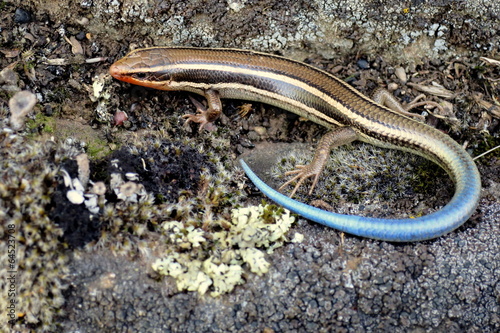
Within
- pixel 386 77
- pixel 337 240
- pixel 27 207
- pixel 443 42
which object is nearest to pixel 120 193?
pixel 27 207

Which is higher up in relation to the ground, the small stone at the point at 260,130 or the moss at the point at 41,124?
the moss at the point at 41,124

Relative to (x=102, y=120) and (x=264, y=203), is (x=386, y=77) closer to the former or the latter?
(x=264, y=203)

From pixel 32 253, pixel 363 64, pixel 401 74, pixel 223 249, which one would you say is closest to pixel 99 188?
pixel 32 253

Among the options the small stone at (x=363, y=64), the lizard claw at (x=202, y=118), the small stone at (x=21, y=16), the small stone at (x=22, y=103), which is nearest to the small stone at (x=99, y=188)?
the small stone at (x=22, y=103)

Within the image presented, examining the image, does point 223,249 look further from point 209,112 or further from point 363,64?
point 363,64

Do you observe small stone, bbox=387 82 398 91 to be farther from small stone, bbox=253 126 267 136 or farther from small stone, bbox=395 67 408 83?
small stone, bbox=253 126 267 136

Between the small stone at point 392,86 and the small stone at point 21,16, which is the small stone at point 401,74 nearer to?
the small stone at point 392,86

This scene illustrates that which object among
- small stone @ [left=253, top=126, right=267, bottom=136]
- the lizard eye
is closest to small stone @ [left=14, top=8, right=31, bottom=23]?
the lizard eye
